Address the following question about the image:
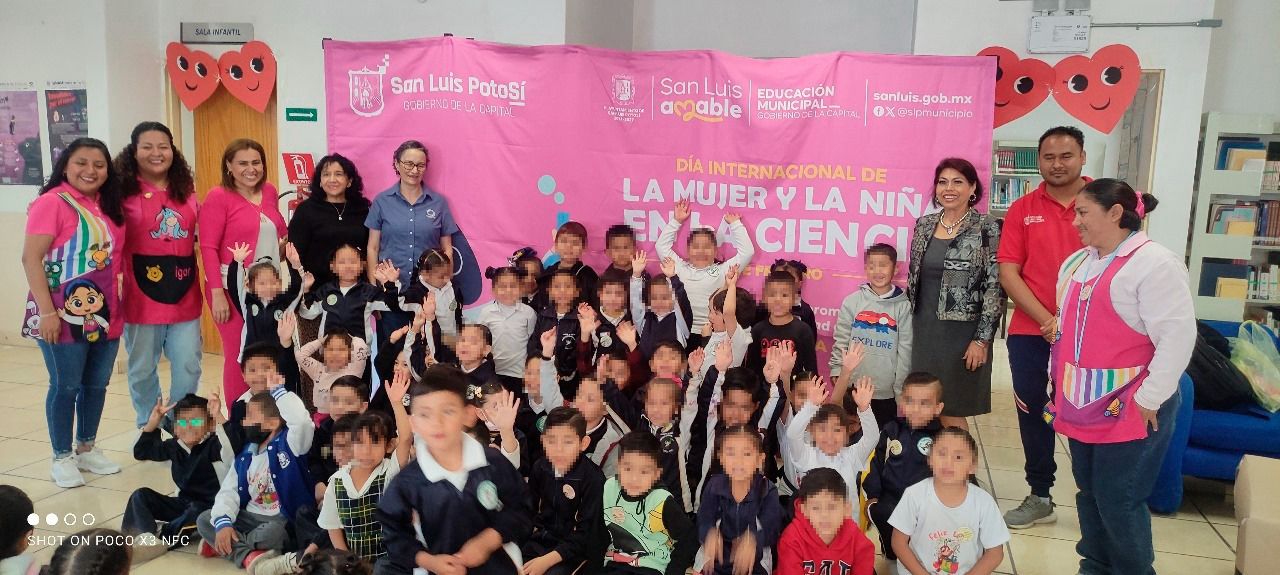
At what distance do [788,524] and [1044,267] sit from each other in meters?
1.52

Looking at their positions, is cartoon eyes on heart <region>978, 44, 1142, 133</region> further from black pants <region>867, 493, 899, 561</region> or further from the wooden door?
the wooden door

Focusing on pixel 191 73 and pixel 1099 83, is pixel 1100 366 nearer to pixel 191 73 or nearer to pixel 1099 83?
pixel 1099 83

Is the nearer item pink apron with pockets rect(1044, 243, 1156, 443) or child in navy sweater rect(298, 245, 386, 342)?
pink apron with pockets rect(1044, 243, 1156, 443)

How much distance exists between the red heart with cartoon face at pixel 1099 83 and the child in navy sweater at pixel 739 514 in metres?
2.59

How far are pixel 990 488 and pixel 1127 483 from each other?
5.28 ft

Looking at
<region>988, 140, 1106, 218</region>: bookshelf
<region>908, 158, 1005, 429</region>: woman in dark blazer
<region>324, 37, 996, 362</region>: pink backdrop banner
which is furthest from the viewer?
<region>988, 140, 1106, 218</region>: bookshelf

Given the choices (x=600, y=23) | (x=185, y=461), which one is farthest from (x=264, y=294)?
(x=600, y=23)

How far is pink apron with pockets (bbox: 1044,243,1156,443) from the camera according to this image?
2.64 m

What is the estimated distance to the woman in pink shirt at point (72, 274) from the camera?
374cm

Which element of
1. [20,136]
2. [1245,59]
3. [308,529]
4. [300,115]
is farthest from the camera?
A: [20,136]

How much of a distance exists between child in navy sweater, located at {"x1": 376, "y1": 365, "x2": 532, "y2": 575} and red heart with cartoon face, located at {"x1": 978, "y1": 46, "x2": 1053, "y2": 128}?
3036 millimetres

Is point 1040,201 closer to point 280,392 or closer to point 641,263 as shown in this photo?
point 641,263

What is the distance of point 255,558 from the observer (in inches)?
124

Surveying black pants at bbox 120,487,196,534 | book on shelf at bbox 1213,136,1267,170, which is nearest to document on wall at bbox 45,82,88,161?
black pants at bbox 120,487,196,534
